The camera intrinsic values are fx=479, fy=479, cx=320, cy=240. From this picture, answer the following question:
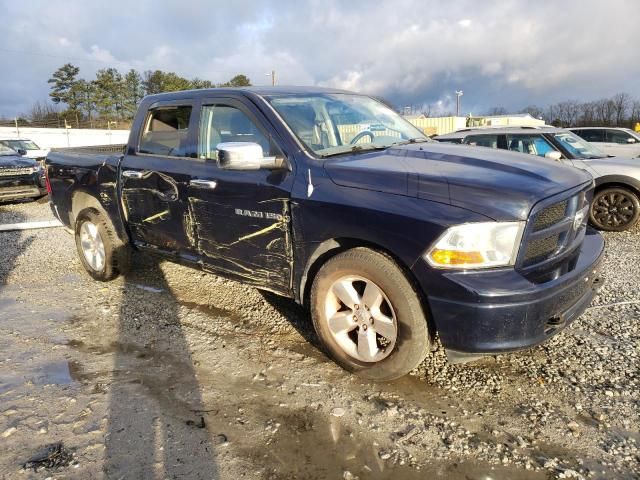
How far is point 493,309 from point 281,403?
1366mm

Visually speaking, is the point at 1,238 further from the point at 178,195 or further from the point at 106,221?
the point at 178,195

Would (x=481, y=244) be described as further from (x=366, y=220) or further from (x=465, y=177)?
(x=366, y=220)

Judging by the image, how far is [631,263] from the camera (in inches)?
224

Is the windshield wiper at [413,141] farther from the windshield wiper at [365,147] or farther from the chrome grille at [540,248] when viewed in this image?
the chrome grille at [540,248]

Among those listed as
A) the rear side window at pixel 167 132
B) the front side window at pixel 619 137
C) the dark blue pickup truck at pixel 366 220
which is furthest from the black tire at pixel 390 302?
the front side window at pixel 619 137

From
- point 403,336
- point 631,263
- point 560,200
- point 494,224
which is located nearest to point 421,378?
point 403,336

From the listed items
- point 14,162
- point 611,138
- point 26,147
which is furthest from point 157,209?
point 26,147

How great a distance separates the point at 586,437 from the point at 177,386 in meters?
2.41

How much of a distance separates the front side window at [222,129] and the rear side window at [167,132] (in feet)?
0.74

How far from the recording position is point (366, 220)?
284cm

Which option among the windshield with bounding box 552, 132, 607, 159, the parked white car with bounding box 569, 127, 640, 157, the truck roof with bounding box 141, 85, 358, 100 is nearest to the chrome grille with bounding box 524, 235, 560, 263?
the truck roof with bounding box 141, 85, 358, 100

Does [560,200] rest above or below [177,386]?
above

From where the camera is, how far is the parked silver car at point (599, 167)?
7468mm

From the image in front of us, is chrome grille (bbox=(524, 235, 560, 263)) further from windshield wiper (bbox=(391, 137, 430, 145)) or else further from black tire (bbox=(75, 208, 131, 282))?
black tire (bbox=(75, 208, 131, 282))
